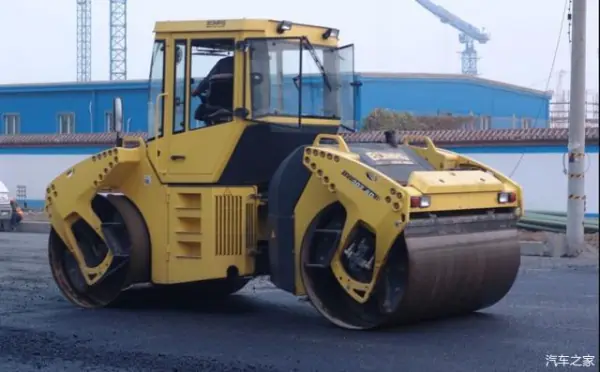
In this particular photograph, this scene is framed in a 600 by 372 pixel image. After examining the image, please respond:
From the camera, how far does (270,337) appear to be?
328 inches

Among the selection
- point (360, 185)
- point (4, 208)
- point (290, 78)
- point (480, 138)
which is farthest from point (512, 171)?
point (360, 185)

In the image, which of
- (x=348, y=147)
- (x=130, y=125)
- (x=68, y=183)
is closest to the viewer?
(x=348, y=147)

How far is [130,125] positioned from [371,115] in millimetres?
12221

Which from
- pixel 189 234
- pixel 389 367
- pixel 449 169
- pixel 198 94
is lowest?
pixel 389 367

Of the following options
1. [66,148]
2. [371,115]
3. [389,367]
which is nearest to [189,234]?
[389,367]

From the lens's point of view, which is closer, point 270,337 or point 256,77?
point 270,337

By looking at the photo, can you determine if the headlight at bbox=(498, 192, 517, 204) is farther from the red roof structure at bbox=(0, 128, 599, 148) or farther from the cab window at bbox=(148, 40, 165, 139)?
the red roof structure at bbox=(0, 128, 599, 148)

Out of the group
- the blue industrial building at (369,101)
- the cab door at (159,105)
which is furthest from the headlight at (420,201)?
the cab door at (159,105)

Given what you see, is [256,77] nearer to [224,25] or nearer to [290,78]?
[290,78]

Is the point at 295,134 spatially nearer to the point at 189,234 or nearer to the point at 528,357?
the point at 189,234

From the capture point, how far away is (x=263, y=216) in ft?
31.2

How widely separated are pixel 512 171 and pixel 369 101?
4.59 m

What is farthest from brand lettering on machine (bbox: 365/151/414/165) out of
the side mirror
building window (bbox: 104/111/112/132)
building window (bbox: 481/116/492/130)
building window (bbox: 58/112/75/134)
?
building window (bbox: 481/116/492/130)

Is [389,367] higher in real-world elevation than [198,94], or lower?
lower
